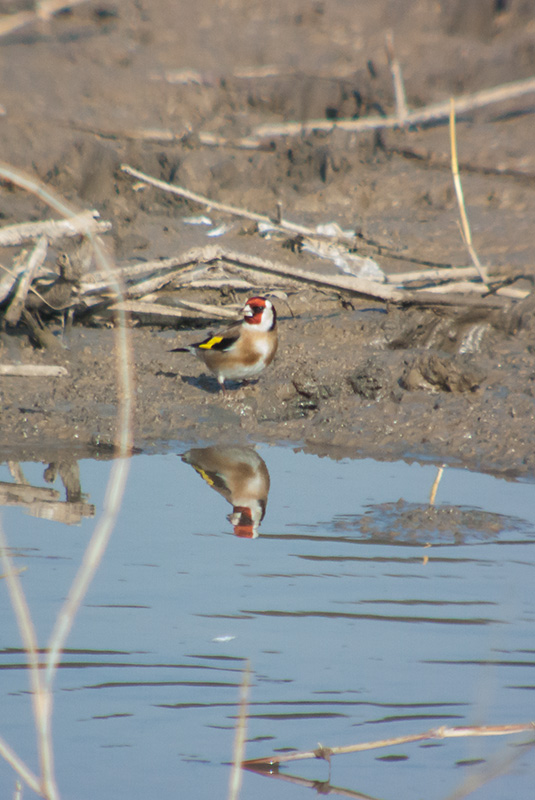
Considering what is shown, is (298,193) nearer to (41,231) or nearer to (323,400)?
(41,231)

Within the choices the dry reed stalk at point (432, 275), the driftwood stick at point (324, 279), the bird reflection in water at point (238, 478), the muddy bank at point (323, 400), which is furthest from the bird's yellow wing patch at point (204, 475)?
the dry reed stalk at point (432, 275)

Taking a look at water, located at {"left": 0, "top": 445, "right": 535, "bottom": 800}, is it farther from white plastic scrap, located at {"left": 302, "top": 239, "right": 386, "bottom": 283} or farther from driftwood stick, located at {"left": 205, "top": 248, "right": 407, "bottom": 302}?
white plastic scrap, located at {"left": 302, "top": 239, "right": 386, "bottom": 283}

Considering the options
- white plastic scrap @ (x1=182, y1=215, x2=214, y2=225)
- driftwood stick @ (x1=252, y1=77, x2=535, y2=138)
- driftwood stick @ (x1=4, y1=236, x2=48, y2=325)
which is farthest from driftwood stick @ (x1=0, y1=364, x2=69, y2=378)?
driftwood stick @ (x1=252, y1=77, x2=535, y2=138)

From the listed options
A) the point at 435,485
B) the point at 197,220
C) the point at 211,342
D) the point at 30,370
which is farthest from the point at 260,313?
the point at 197,220

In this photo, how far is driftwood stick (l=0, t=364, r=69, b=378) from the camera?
586cm

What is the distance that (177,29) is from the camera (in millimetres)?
12484

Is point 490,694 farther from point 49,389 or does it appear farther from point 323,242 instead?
point 323,242

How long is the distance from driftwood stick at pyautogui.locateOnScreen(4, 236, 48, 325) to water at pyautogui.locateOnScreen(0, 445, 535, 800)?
5.25ft

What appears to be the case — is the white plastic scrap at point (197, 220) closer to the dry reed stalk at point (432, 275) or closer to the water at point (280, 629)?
the dry reed stalk at point (432, 275)

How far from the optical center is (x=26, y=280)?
611cm

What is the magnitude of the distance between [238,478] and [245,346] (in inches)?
45.2

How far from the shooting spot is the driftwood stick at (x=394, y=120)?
10.2 metres

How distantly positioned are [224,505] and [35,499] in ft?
2.95

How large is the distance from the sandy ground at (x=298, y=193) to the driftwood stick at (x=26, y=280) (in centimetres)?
32
